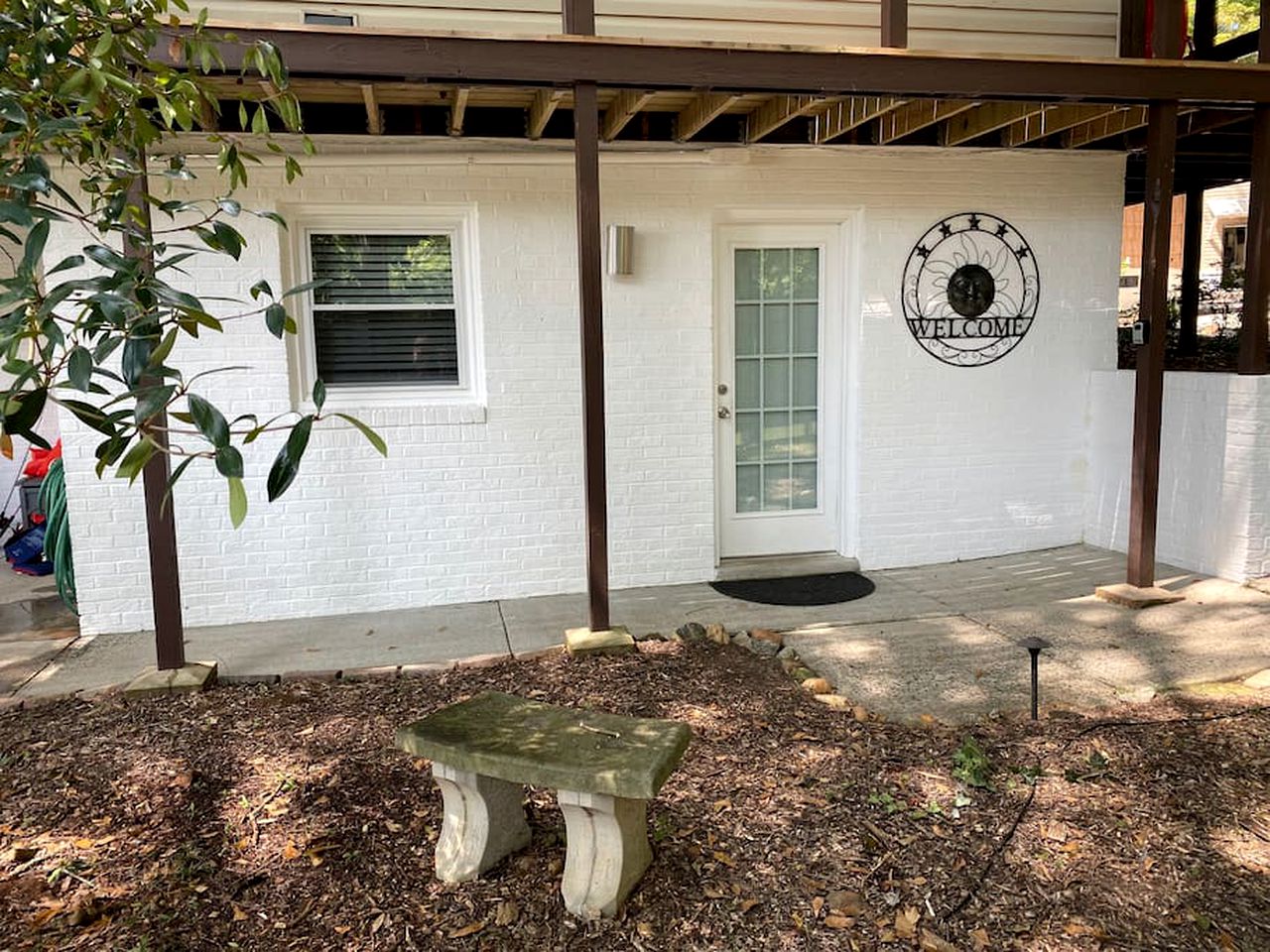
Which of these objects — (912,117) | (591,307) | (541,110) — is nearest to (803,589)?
(591,307)

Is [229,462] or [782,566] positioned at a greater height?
[229,462]

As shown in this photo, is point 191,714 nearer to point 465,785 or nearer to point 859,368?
point 465,785

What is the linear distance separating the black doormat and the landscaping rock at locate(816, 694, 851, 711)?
129cm

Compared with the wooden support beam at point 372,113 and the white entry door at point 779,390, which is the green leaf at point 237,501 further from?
the white entry door at point 779,390

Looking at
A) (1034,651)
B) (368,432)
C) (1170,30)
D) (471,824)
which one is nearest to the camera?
(368,432)

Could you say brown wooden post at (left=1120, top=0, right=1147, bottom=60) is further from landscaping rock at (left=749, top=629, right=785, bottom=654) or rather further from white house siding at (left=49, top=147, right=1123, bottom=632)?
landscaping rock at (left=749, top=629, right=785, bottom=654)

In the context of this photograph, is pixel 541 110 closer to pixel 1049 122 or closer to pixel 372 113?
pixel 372 113

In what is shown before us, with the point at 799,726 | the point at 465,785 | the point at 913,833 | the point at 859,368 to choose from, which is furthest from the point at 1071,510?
the point at 465,785

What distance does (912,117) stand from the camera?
195 inches

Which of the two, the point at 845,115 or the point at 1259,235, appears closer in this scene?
the point at 1259,235

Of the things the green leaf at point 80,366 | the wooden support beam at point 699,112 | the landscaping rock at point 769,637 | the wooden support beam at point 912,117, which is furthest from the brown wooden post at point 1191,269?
the green leaf at point 80,366

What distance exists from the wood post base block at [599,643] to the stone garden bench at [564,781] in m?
1.42

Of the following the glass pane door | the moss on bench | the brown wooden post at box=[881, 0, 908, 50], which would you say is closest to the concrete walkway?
the glass pane door

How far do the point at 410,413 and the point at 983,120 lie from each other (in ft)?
11.5
